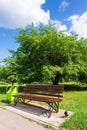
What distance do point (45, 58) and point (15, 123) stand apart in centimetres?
1034

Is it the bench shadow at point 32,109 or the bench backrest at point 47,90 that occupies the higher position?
the bench backrest at point 47,90

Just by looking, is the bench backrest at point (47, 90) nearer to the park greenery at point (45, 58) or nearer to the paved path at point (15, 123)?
the paved path at point (15, 123)

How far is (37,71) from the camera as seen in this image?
1471 cm

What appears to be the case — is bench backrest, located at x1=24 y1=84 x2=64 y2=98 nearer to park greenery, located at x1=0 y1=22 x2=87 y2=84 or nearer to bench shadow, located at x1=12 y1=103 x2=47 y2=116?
bench shadow, located at x1=12 y1=103 x2=47 y2=116

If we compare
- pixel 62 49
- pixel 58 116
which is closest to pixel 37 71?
pixel 62 49

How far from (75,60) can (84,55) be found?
1.20m

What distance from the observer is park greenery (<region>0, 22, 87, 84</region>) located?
1432 centimetres

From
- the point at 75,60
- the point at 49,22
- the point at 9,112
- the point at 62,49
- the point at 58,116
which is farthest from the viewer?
the point at 49,22

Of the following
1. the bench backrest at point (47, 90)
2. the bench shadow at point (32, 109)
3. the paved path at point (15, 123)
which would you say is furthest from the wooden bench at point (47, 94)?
the paved path at point (15, 123)

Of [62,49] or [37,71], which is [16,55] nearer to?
[37,71]

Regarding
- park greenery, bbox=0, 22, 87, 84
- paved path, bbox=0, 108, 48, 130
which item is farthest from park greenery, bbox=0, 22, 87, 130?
paved path, bbox=0, 108, 48, 130

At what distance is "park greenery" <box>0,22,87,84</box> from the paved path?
755cm

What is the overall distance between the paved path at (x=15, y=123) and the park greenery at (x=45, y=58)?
7550 mm

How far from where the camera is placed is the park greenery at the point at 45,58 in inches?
564
